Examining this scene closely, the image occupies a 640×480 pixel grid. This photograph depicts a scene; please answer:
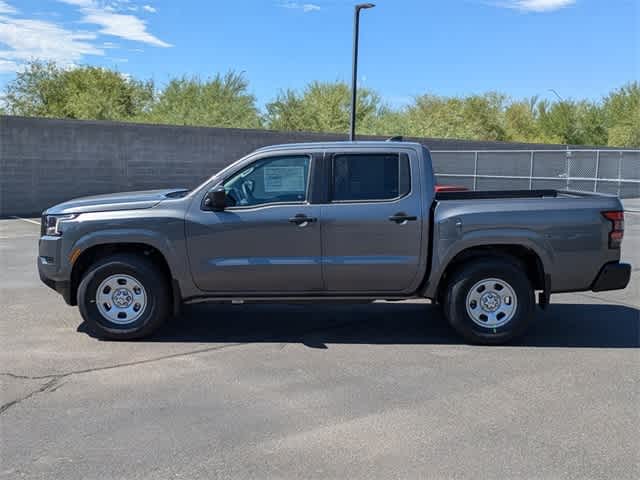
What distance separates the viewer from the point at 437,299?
645 centimetres

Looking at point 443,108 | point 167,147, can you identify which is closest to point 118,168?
point 167,147

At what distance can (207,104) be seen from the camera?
1478 inches

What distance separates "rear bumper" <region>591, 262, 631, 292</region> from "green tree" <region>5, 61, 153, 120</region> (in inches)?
1374

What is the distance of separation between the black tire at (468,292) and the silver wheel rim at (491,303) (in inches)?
1.3

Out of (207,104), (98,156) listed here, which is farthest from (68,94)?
(98,156)

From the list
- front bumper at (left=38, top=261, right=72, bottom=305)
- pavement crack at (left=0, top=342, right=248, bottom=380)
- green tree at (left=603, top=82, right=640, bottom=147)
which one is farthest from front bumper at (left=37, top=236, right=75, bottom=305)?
green tree at (left=603, top=82, right=640, bottom=147)

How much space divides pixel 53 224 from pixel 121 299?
3.24 feet

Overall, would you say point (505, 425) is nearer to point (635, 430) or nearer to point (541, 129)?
point (635, 430)

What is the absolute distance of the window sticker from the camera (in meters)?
6.36

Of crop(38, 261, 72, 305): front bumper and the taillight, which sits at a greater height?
the taillight

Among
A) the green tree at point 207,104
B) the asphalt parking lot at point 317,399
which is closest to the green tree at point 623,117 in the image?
the green tree at point 207,104

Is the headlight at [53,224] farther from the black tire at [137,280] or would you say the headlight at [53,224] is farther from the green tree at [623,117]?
the green tree at [623,117]

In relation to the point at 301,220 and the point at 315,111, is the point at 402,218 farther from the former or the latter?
the point at 315,111

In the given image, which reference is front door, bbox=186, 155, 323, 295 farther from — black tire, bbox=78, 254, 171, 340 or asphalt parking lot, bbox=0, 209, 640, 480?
asphalt parking lot, bbox=0, 209, 640, 480
